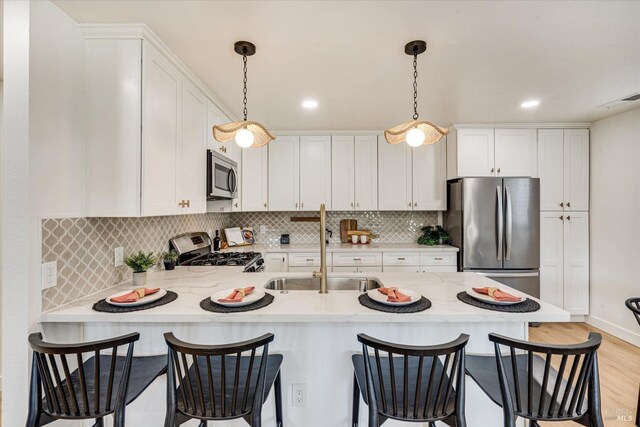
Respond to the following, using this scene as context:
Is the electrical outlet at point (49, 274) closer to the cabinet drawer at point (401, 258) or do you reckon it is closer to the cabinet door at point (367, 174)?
the cabinet door at point (367, 174)

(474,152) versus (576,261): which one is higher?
(474,152)

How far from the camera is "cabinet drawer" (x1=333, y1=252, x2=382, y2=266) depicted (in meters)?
3.64

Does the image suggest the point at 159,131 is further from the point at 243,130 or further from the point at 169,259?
the point at 169,259

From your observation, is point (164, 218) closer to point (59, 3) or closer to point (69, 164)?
point (69, 164)

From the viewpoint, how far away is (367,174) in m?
3.94

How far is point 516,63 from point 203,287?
267 centimetres

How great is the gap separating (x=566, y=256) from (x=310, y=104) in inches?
141

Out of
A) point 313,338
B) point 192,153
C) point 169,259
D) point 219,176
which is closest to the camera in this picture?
point 313,338

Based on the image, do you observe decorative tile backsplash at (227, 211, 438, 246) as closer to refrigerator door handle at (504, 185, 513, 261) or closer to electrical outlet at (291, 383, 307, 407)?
refrigerator door handle at (504, 185, 513, 261)

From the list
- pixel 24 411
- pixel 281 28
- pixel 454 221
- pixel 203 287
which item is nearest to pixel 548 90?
pixel 454 221

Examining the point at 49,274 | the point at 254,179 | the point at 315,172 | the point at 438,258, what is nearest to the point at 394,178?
the point at 315,172

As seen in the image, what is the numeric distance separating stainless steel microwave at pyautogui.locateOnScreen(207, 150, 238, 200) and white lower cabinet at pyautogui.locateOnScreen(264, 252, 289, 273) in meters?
0.95

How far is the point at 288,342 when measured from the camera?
5.28 feet

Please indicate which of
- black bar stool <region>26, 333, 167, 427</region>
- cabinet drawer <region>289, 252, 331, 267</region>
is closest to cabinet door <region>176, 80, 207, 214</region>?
black bar stool <region>26, 333, 167, 427</region>
